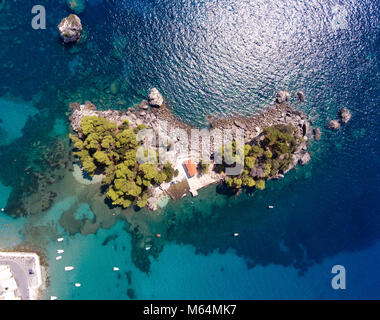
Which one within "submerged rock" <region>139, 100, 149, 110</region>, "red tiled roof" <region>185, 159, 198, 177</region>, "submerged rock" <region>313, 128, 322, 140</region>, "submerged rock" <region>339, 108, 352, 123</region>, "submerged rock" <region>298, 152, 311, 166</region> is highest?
"submerged rock" <region>139, 100, 149, 110</region>

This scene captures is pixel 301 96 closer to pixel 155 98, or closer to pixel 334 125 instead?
pixel 334 125

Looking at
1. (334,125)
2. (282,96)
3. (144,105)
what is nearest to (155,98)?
(144,105)

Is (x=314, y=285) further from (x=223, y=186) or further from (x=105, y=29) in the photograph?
(x=105, y=29)

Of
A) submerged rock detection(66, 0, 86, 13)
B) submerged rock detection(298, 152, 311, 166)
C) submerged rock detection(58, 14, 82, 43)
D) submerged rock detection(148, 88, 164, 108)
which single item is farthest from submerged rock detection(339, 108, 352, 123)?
submerged rock detection(66, 0, 86, 13)

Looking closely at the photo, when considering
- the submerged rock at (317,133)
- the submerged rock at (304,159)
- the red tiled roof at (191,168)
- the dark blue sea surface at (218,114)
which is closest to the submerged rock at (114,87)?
the dark blue sea surface at (218,114)

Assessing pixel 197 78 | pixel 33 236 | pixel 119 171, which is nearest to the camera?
pixel 119 171

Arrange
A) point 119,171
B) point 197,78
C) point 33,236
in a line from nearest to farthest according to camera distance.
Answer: point 119,171 → point 33,236 → point 197,78

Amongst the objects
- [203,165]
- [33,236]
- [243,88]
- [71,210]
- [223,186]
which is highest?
[243,88]

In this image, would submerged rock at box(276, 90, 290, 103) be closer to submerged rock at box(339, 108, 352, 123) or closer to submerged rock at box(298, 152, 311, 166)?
submerged rock at box(339, 108, 352, 123)

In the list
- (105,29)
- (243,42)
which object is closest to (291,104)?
(243,42)
